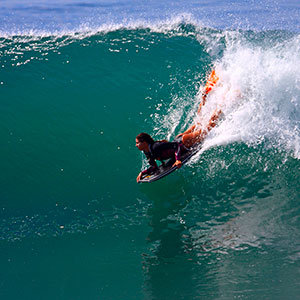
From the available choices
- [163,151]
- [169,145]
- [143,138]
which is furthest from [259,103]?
[143,138]

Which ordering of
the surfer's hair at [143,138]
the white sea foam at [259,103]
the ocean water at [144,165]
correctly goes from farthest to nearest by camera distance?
the white sea foam at [259,103]
the surfer's hair at [143,138]
the ocean water at [144,165]

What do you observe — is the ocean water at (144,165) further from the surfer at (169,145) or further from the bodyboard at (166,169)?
the bodyboard at (166,169)

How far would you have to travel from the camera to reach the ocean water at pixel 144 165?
210 inches

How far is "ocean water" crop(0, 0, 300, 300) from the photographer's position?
5.34 m

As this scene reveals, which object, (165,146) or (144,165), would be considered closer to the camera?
(165,146)

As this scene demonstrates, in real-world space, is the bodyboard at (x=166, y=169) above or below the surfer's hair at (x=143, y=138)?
below

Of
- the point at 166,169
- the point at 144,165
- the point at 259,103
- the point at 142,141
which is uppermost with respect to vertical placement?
the point at 259,103

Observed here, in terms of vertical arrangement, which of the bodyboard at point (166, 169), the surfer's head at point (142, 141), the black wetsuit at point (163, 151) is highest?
the surfer's head at point (142, 141)

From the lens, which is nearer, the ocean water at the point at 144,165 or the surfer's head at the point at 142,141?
the ocean water at the point at 144,165

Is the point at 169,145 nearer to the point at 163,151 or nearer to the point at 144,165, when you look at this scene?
the point at 163,151

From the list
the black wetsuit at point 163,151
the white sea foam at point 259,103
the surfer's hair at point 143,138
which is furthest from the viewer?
the white sea foam at point 259,103

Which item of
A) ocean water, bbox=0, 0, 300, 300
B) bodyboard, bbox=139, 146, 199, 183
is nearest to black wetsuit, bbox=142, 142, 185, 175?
bodyboard, bbox=139, 146, 199, 183

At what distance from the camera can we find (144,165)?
7.85 m

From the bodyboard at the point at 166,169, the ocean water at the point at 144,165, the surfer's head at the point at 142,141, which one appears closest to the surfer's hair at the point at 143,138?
the surfer's head at the point at 142,141
